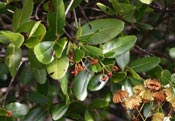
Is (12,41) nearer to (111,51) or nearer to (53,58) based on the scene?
(53,58)

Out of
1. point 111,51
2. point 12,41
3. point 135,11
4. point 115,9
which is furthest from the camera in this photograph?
point 135,11

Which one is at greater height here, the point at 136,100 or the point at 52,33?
the point at 52,33

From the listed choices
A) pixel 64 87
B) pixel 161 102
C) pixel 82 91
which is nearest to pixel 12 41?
pixel 64 87

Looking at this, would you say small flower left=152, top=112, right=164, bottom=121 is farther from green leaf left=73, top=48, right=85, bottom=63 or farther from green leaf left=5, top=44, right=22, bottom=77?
green leaf left=5, top=44, right=22, bottom=77

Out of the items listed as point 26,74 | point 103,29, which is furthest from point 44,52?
point 26,74

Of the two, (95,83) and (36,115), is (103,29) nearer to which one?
(95,83)

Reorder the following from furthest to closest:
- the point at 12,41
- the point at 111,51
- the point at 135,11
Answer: the point at 135,11
the point at 111,51
the point at 12,41

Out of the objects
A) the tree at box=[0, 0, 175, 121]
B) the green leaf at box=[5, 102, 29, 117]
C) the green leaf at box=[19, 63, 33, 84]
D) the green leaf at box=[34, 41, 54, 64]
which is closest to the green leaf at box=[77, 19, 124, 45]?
the tree at box=[0, 0, 175, 121]
